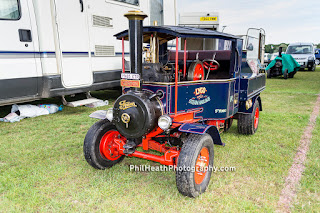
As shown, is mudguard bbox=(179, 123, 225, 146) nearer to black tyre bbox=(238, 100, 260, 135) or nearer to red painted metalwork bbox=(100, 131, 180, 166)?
red painted metalwork bbox=(100, 131, 180, 166)

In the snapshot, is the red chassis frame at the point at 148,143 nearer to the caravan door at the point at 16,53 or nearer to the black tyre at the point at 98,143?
the black tyre at the point at 98,143

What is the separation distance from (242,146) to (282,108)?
3712 millimetres

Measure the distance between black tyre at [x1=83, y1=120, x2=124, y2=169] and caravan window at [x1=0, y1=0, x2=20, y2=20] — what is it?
3.34m

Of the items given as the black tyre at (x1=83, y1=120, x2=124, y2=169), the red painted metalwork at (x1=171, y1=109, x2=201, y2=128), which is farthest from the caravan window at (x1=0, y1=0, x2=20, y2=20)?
the red painted metalwork at (x1=171, y1=109, x2=201, y2=128)

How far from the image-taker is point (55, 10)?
543 cm

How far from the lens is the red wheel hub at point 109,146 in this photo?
3420mm

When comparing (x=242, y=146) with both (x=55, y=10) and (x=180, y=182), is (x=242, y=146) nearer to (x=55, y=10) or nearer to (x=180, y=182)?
(x=180, y=182)

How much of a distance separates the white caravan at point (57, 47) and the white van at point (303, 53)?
612 inches

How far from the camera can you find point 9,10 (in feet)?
16.1

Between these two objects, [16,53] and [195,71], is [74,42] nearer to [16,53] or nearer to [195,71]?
[16,53]

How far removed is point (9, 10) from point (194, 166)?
4.87 metres

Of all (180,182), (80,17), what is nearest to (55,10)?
(80,17)

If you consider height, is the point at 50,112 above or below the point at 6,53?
below

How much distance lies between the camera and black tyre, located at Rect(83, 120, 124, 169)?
10.6 ft
